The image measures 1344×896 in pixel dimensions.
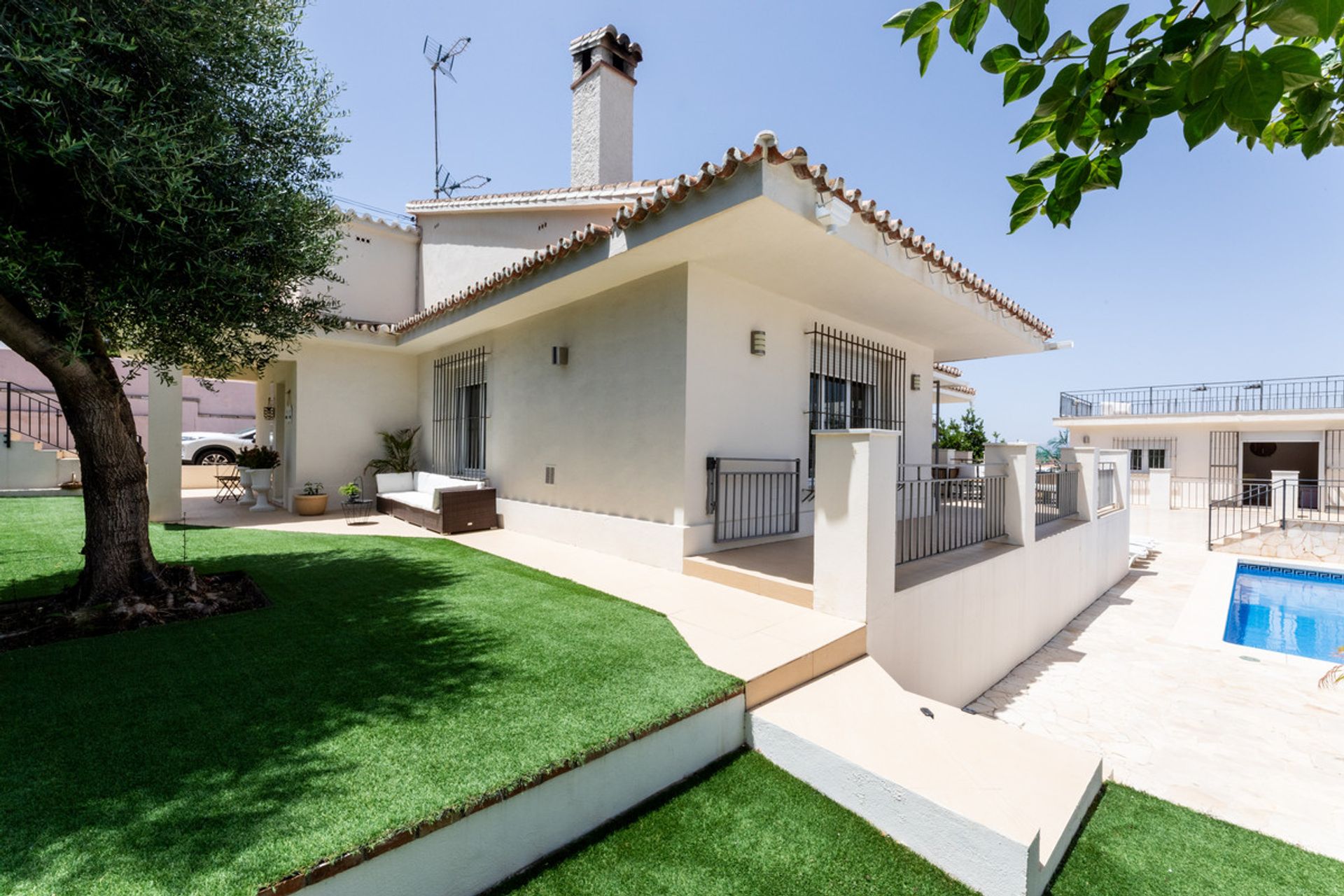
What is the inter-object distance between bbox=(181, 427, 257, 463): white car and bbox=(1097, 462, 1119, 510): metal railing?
2147 cm

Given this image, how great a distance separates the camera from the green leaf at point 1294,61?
1071 millimetres

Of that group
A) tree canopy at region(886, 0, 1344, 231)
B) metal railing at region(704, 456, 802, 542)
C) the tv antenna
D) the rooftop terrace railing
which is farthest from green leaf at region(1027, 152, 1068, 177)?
the rooftop terrace railing

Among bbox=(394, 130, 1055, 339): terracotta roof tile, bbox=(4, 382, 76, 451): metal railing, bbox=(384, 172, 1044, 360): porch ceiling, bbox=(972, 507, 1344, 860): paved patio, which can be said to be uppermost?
bbox=(394, 130, 1055, 339): terracotta roof tile

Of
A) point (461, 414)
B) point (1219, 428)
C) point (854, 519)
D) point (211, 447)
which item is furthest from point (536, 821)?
point (1219, 428)

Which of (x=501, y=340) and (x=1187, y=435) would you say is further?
(x=1187, y=435)

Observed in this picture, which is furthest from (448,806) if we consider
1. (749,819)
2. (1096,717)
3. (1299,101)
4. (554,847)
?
(1096,717)

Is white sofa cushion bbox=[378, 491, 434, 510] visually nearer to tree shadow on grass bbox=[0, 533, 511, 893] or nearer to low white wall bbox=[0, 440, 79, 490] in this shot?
tree shadow on grass bbox=[0, 533, 511, 893]

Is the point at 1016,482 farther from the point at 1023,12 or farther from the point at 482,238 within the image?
the point at 482,238

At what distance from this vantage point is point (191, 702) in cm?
273

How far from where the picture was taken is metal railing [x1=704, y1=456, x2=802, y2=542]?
6160 mm

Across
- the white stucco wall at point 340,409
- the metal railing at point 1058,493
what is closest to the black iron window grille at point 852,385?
the metal railing at point 1058,493

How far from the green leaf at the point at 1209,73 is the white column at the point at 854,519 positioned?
9.32 feet

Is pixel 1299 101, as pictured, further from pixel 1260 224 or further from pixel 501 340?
pixel 1260 224

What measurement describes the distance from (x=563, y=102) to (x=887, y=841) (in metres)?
12.4
